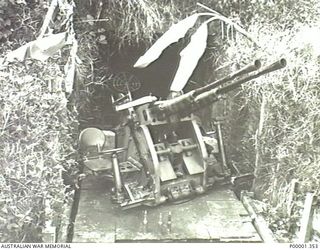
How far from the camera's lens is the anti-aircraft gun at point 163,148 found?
1519 millimetres

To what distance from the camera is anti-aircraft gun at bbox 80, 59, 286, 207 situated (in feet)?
4.98

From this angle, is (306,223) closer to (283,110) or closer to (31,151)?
(283,110)

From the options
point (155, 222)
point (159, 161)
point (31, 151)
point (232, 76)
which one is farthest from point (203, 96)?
point (31, 151)

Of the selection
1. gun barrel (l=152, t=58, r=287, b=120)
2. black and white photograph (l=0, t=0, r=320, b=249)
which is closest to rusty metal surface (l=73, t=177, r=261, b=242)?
black and white photograph (l=0, t=0, r=320, b=249)

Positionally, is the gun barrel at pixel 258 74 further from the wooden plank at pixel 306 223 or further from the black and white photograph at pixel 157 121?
the wooden plank at pixel 306 223

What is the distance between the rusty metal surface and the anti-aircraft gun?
29mm

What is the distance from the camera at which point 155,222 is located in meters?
1.50

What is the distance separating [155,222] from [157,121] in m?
0.24

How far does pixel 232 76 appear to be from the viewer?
151cm

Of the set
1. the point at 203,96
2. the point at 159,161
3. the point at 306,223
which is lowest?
the point at 306,223

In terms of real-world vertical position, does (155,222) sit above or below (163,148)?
below

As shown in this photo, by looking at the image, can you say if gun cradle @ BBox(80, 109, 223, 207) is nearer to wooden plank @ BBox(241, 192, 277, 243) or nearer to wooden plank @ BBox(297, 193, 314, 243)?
wooden plank @ BBox(241, 192, 277, 243)

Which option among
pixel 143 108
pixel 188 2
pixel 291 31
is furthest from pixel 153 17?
pixel 291 31

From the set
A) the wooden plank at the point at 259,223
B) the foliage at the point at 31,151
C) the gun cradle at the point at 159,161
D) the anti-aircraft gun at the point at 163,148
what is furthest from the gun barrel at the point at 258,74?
the foliage at the point at 31,151
